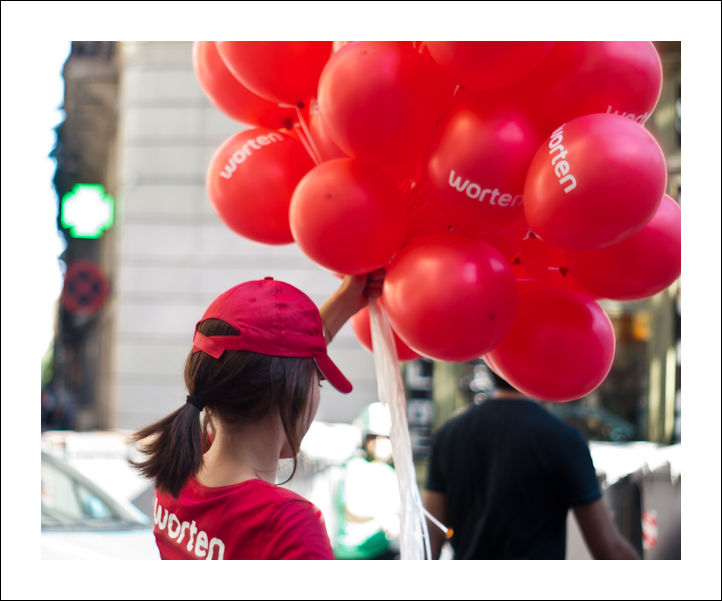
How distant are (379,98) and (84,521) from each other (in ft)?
8.38

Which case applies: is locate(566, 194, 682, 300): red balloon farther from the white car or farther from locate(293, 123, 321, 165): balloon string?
the white car

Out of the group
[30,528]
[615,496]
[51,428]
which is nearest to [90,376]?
[51,428]

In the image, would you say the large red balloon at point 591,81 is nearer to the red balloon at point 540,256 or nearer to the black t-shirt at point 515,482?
the red balloon at point 540,256

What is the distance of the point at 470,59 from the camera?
65.3 inches

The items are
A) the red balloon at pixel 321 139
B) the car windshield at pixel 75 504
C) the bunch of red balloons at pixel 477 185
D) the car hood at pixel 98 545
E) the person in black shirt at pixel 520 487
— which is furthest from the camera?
the car windshield at pixel 75 504

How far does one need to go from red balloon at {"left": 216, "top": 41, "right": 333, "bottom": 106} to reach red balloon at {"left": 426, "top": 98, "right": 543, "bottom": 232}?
0.42m

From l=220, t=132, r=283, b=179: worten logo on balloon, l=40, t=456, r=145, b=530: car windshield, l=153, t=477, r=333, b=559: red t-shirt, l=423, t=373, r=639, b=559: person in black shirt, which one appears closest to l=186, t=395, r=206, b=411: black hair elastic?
l=153, t=477, r=333, b=559: red t-shirt

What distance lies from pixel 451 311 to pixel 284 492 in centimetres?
55

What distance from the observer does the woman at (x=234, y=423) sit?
1.46 m

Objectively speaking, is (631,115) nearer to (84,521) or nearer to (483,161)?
(483,161)

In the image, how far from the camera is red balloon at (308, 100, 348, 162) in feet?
6.63

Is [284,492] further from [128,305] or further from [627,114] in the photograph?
[128,305]

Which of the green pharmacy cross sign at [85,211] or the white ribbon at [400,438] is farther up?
the green pharmacy cross sign at [85,211]

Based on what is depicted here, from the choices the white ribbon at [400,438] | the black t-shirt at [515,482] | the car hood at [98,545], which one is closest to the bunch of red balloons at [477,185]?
the white ribbon at [400,438]
